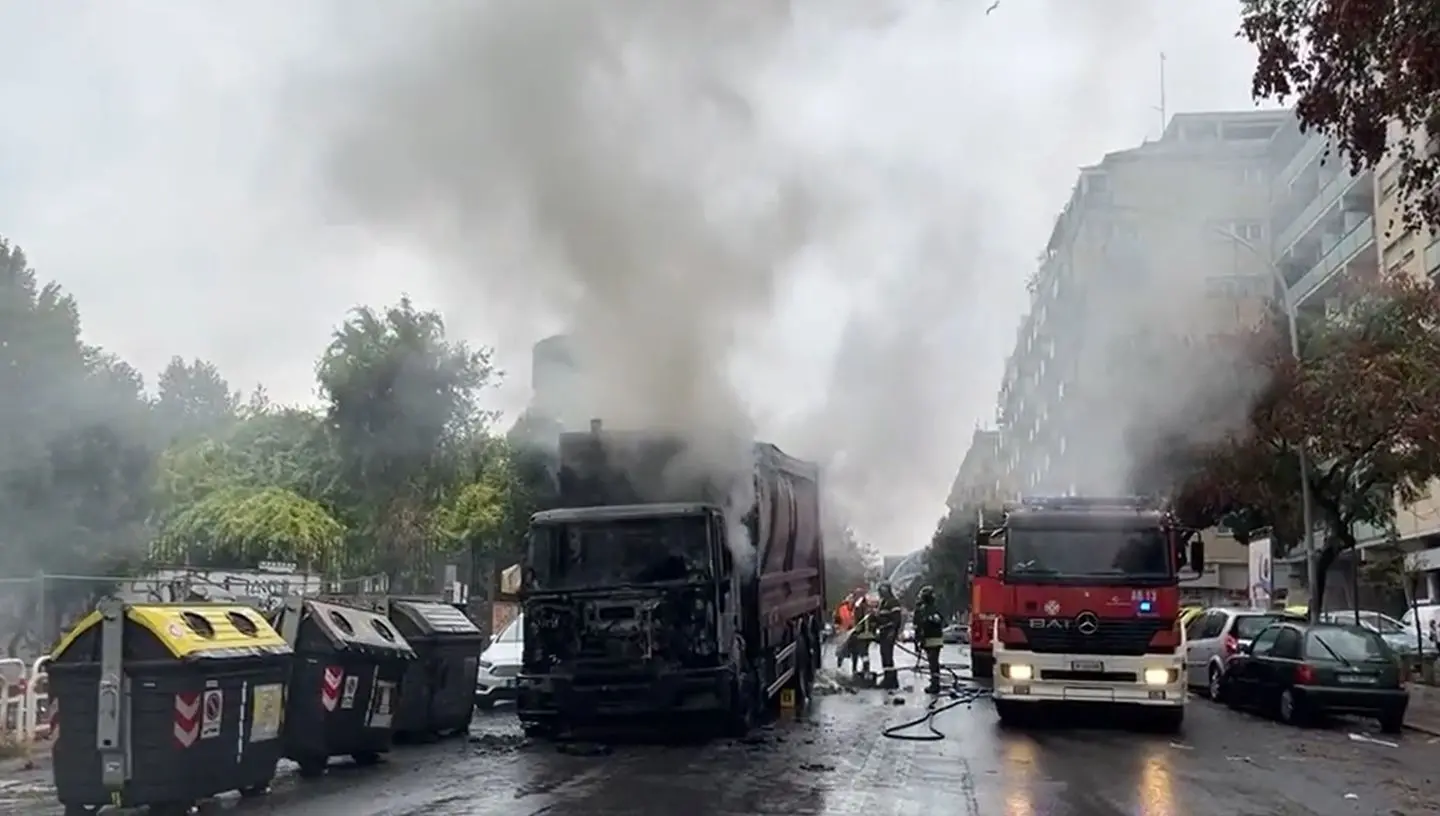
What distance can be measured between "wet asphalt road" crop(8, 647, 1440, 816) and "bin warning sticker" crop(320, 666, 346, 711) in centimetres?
62

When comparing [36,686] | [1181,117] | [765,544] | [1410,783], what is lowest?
[1410,783]

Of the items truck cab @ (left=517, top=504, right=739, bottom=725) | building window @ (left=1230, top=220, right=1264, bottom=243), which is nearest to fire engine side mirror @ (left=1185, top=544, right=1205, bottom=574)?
truck cab @ (left=517, top=504, right=739, bottom=725)

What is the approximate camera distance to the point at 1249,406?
26.9m

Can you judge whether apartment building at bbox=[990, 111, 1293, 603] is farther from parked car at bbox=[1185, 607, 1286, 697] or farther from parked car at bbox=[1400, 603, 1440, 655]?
parked car at bbox=[1400, 603, 1440, 655]

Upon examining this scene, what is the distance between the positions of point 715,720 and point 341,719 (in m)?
4.34

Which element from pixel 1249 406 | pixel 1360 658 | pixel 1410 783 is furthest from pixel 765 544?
pixel 1249 406

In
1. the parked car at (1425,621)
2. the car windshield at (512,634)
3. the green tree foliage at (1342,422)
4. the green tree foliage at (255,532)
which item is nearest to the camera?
the car windshield at (512,634)

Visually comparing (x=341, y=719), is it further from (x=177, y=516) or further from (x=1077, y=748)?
(x=177, y=516)

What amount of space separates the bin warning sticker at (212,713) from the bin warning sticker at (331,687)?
1.89 meters

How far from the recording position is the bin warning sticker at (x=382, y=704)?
43.5ft

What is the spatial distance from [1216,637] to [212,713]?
17.8 meters

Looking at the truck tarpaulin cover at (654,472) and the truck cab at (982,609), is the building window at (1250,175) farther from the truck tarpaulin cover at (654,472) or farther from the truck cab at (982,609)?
the truck tarpaulin cover at (654,472)

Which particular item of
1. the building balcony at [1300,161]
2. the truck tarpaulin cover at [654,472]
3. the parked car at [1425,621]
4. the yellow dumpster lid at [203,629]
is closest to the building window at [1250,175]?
the building balcony at [1300,161]

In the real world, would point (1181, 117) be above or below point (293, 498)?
above
